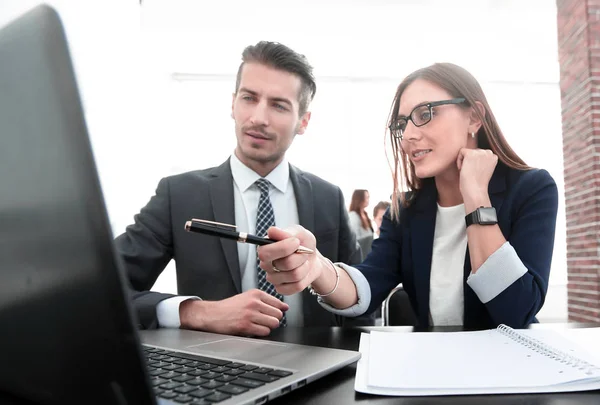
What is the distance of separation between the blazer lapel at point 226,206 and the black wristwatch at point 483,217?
727mm

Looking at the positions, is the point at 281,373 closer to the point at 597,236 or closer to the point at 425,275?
the point at 425,275

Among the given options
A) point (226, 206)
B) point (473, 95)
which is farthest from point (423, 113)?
point (226, 206)

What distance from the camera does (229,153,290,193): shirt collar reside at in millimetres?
1555

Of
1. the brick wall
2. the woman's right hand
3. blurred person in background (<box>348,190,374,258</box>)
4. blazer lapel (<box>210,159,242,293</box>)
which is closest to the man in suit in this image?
blazer lapel (<box>210,159,242,293</box>)

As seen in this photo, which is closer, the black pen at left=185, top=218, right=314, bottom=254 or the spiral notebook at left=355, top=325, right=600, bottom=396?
the spiral notebook at left=355, top=325, right=600, bottom=396

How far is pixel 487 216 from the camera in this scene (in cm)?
109

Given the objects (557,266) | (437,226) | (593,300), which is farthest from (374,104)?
(437,226)

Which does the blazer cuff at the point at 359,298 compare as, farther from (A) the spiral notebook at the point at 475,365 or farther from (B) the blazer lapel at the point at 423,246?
(A) the spiral notebook at the point at 475,365

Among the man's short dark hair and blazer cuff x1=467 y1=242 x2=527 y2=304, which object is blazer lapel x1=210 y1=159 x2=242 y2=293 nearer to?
the man's short dark hair

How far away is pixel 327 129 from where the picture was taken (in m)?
6.18

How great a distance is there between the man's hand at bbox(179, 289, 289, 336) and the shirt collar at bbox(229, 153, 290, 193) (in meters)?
0.59

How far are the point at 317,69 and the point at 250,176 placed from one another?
481cm

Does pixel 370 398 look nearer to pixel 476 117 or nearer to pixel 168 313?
pixel 168 313

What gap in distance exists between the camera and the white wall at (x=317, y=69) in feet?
12.8
